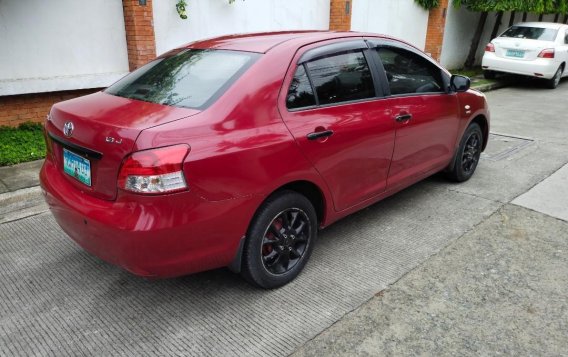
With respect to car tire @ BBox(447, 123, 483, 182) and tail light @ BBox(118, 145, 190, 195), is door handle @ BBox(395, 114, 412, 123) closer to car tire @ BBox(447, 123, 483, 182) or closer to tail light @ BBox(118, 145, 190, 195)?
car tire @ BBox(447, 123, 483, 182)

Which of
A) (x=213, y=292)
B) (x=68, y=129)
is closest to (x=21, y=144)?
(x=68, y=129)

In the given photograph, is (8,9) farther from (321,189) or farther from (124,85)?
(321,189)

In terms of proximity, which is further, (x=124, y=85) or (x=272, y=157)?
(x=124, y=85)

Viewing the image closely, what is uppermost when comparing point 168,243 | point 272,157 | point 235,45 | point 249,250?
point 235,45

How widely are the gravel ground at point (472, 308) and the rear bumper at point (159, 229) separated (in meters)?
0.80

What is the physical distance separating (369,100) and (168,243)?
192cm

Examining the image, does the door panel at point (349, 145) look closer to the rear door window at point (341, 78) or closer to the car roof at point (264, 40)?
the rear door window at point (341, 78)

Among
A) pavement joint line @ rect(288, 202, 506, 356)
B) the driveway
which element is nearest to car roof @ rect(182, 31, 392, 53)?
the driveway

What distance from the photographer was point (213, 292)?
10.3 ft

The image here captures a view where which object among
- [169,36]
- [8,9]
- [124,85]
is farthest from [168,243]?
[169,36]

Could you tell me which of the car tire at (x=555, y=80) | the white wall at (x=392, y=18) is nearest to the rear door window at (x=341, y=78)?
the white wall at (x=392, y=18)

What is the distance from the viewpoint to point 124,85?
132 inches

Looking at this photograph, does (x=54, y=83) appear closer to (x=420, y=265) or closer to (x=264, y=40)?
(x=264, y=40)

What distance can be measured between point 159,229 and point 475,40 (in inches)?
561
